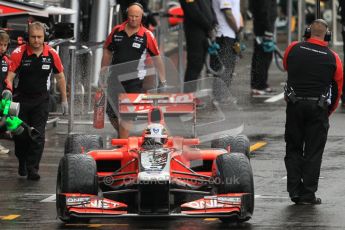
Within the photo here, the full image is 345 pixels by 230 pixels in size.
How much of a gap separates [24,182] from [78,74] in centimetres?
548

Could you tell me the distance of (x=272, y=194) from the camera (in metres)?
14.8

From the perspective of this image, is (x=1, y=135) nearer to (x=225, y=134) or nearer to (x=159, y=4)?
(x=225, y=134)

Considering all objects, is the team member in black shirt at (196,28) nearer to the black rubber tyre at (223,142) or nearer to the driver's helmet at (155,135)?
the black rubber tyre at (223,142)

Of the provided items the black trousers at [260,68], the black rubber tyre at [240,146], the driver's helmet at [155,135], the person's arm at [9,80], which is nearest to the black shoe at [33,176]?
the person's arm at [9,80]

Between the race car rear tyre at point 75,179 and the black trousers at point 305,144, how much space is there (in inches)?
90.0

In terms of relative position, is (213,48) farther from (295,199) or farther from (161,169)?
(161,169)

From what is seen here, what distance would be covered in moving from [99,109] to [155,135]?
3.75 m

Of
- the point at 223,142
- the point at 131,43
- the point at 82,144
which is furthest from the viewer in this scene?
the point at 131,43

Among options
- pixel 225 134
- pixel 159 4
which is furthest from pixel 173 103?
pixel 159 4

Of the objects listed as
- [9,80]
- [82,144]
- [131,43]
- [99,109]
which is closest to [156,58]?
[99,109]

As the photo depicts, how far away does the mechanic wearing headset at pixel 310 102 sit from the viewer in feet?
46.9

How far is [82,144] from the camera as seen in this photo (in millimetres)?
14578

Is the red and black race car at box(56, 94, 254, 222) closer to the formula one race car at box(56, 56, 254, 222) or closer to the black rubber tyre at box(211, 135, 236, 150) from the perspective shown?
the formula one race car at box(56, 56, 254, 222)

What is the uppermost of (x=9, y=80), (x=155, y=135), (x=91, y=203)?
(x=9, y=80)
